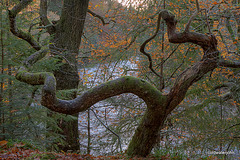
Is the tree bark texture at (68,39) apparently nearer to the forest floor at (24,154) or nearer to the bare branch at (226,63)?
the forest floor at (24,154)

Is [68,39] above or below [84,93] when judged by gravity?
above

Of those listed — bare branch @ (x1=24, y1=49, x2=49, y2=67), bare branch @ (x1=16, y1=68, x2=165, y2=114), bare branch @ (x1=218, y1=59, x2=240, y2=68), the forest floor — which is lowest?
the forest floor

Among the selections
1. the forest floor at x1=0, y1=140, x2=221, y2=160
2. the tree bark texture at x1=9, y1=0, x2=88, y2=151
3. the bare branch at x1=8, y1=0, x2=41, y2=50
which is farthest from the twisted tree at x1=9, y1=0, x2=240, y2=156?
the tree bark texture at x1=9, y1=0, x2=88, y2=151

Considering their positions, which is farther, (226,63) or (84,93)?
(226,63)

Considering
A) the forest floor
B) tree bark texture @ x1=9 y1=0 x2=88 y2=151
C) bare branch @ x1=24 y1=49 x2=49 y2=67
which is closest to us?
the forest floor

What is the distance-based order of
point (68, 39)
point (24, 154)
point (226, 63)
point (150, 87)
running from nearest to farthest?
1. point (24, 154)
2. point (150, 87)
3. point (226, 63)
4. point (68, 39)

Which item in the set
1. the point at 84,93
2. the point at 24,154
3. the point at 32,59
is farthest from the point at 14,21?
the point at 24,154

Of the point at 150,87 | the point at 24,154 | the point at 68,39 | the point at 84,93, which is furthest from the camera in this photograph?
the point at 68,39

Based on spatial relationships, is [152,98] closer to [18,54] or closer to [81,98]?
[81,98]

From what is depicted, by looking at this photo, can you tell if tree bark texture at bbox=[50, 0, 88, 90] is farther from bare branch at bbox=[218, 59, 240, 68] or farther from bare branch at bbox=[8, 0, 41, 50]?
bare branch at bbox=[218, 59, 240, 68]

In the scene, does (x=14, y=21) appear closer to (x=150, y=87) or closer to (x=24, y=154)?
(x=24, y=154)

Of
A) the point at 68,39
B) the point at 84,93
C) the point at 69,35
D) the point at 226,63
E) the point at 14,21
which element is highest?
the point at 69,35

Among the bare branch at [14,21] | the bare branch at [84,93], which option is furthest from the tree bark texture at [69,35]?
the bare branch at [84,93]

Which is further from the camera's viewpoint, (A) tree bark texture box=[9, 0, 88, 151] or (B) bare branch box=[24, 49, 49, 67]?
(A) tree bark texture box=[9, 0, 88, 151]
